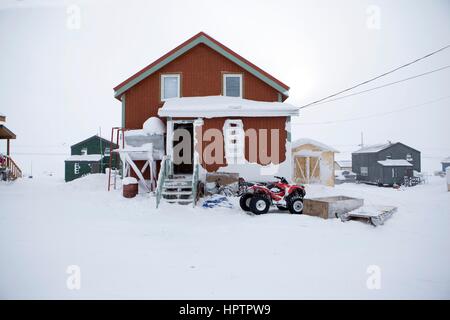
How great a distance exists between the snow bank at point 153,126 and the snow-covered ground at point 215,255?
4.51 meters

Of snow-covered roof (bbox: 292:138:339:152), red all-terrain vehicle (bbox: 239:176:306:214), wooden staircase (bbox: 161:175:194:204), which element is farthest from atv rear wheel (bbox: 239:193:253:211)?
snow-covered roof (bbox: 292:138:339:152)

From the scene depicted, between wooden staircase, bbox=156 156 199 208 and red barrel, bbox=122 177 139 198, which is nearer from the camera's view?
wooden staircase, bbox=156 156 199 208

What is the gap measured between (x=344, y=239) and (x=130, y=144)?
31.4 ft

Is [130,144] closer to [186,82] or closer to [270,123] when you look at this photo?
[186,82]

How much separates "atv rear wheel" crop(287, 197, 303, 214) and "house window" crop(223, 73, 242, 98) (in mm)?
6913

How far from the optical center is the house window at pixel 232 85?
13.2 m

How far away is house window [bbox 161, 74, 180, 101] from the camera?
13.2m

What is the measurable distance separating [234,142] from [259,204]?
4289 mm

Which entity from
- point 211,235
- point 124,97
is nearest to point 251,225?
point 211,235

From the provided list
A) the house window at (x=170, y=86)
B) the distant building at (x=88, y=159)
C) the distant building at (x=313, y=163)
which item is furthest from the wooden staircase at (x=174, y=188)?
the distant building at (x=88, y=159)

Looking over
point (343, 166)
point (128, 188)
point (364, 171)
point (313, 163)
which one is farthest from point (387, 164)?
point (128, 188)

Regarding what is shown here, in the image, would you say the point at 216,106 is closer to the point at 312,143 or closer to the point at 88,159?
the point at 312,143

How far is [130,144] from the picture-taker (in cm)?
1134

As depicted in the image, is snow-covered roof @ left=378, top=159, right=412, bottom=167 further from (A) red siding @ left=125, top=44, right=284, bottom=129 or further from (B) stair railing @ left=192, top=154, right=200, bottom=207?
(B) stair railing @ left=192, top=154, right=200, bottom=207
